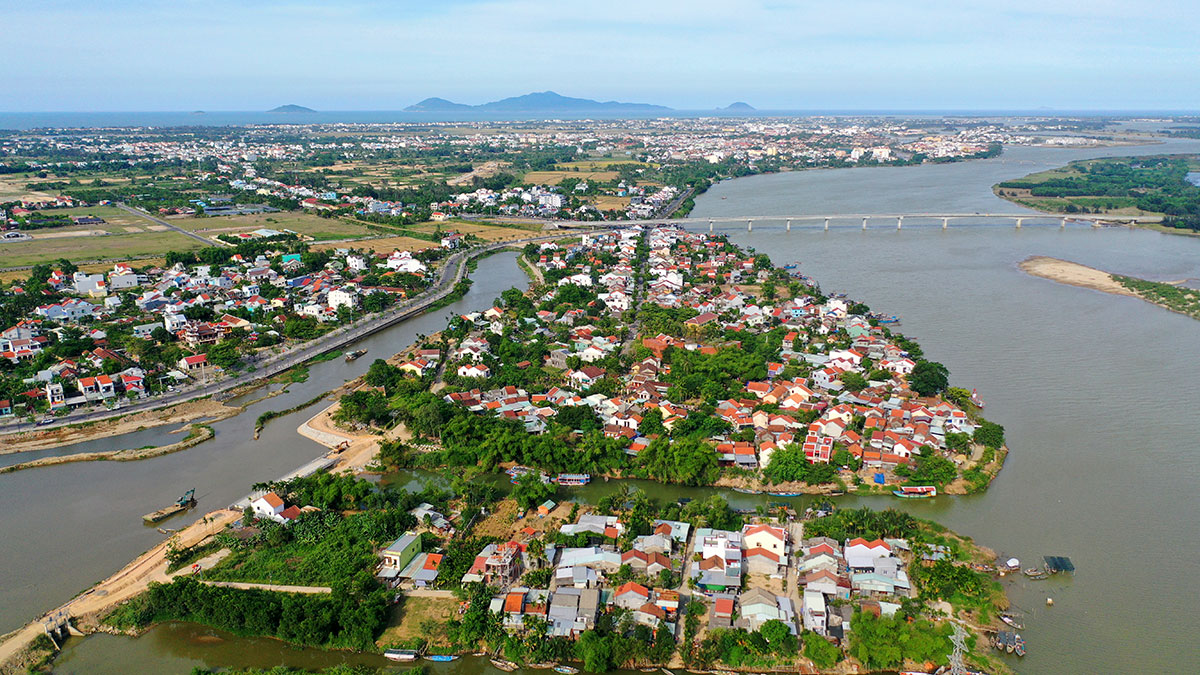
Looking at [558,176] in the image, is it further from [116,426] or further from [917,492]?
[917,492]

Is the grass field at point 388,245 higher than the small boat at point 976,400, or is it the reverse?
the grass field at point 388,245

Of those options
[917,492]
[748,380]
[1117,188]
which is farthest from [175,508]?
[1117,188]

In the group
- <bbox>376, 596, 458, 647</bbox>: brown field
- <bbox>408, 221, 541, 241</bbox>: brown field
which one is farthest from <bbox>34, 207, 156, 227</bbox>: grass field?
<bbox>376, 596, 458, 647</bbox>: brown field

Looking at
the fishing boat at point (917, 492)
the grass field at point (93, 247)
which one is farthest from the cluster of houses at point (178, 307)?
the fishing boat at point (917, 492)

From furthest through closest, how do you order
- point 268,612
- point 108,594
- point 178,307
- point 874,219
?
1. point 874,219
2. point 178,307
3. point 108,594
4. point 268,612

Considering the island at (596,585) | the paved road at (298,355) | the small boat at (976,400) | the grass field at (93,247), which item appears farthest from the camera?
the grass field at (93,247)

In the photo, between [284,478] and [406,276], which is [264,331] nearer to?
[406,276]

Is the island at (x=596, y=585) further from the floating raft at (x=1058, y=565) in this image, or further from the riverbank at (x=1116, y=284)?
the riverbank at (x=1116, y=284)

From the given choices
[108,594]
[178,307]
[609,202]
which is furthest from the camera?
[609,202]
